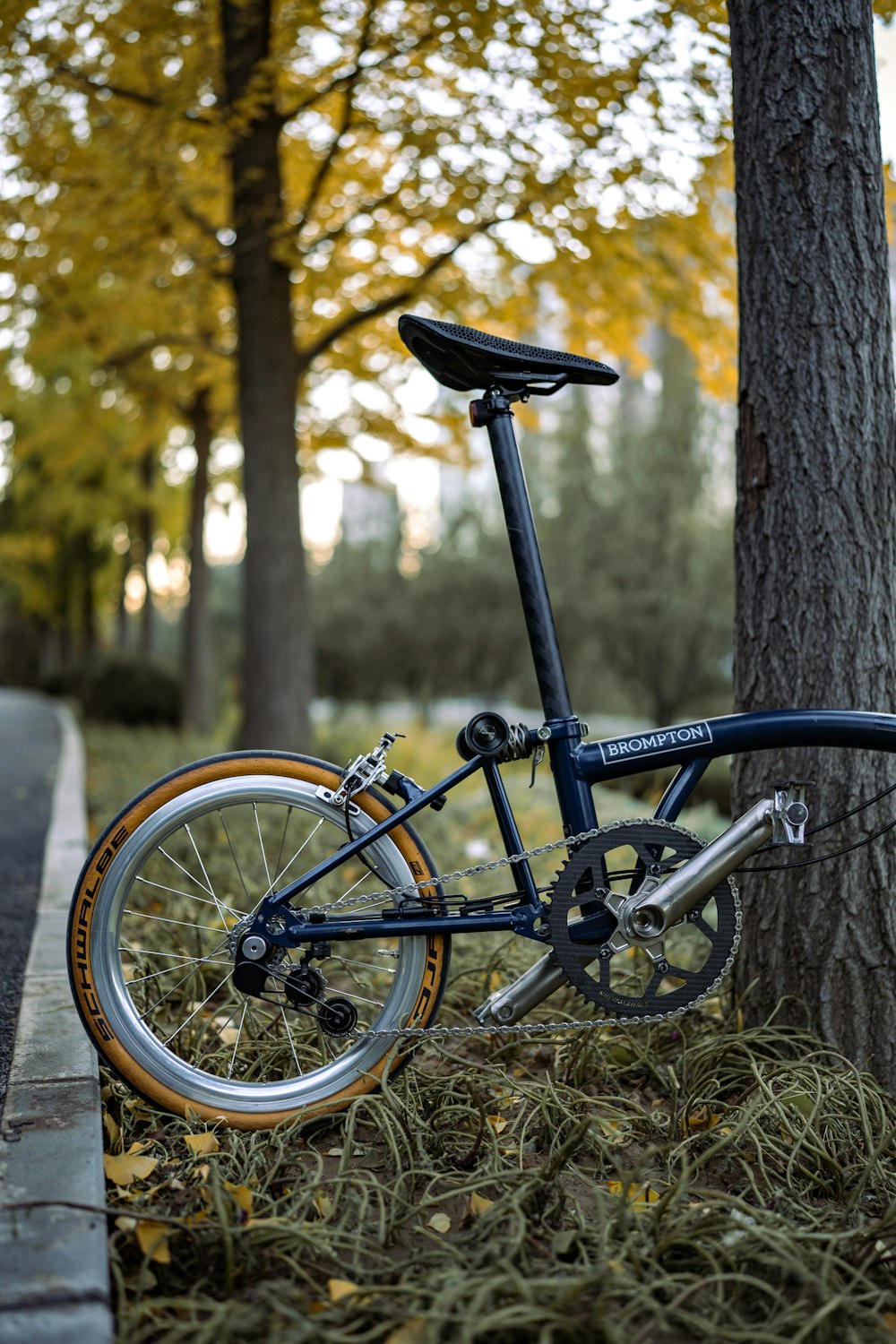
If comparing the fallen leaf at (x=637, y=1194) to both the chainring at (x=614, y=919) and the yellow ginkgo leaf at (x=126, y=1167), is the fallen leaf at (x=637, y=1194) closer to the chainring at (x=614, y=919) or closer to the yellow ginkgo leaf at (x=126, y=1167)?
the chainring at (x=614, y=919)

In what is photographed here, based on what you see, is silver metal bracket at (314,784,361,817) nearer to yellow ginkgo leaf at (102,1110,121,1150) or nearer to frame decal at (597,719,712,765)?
frame decal at (597,719,712,765)

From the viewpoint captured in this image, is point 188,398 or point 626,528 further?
point 626,528

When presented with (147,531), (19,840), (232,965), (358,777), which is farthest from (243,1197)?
(147,531)

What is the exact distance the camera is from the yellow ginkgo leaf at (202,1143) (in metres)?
2.29

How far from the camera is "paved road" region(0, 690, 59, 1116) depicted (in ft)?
10.4

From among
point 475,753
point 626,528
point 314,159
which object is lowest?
point 475,753

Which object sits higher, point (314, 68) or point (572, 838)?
point (314, 68)

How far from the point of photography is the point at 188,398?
39.1 feet

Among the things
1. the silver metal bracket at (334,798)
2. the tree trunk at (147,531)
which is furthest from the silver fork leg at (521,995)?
the tree trunk at (147,531)

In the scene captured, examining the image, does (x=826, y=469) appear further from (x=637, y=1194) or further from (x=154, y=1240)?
(x=154, y=1240)

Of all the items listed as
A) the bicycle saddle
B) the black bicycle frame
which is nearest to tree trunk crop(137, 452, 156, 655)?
the bicycle saddle

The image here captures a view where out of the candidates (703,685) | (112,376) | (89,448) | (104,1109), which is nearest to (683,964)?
(104,1109)

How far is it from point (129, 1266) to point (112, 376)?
33.2 ft

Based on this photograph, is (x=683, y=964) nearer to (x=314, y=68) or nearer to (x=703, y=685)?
(x=314, y=68)
